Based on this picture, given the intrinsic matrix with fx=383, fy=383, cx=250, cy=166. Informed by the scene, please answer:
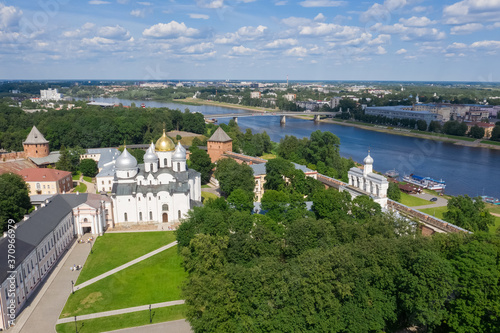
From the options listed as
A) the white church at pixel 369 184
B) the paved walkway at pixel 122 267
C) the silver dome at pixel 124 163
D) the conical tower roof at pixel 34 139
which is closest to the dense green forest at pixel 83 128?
the conical tower roof at pixel 34 139

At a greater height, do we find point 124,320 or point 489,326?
point 489,326

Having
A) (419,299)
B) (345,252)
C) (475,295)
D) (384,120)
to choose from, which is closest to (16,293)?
(345,252)

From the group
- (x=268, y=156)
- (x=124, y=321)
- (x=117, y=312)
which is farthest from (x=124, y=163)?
(x=268, y=156)

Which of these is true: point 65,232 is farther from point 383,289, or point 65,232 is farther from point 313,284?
point 383,289

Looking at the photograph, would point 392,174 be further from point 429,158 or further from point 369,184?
point 369,184

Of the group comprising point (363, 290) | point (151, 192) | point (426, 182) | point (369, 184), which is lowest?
point (426, 182)

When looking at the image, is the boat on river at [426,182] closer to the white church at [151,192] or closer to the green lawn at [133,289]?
the white church at [151,192]
